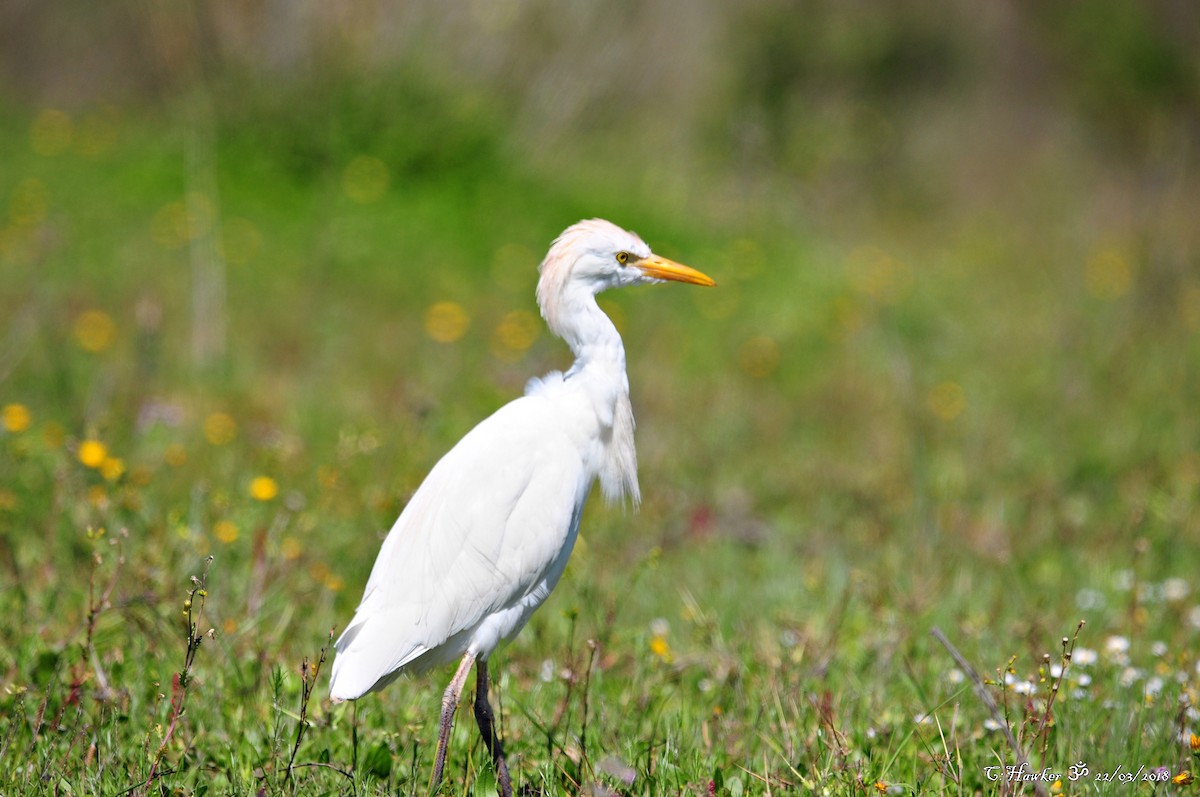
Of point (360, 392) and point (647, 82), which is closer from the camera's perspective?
point (360, 392)

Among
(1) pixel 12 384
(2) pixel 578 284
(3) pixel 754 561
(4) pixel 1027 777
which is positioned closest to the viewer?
(4) pixel 1027 777

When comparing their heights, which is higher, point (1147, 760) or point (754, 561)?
point (1147, 760)

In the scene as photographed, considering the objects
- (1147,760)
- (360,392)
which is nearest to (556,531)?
(1147,760)

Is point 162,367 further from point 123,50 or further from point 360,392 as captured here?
point 123,50

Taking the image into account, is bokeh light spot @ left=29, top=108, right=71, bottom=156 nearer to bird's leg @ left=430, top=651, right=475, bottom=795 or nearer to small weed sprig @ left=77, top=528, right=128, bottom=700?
small weed sprig @ left=77, top=528, right=128, bottom=700

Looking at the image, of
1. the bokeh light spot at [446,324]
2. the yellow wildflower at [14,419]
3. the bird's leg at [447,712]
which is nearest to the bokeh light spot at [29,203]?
the bokeh light spot at [446,324]

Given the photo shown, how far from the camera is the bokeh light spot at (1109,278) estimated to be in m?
6.79

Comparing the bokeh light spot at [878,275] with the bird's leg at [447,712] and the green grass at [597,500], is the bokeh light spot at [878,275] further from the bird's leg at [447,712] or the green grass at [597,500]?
the bird's leg at [447,712]

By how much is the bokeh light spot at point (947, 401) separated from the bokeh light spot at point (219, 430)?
319 centimetres

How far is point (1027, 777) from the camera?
2.22 metres

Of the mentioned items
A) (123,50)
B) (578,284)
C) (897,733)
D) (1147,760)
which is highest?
(578,284)

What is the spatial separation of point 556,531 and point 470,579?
21 cm

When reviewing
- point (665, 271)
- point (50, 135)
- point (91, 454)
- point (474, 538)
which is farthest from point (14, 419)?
point (50, 135)

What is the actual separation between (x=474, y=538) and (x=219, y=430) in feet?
6.89
